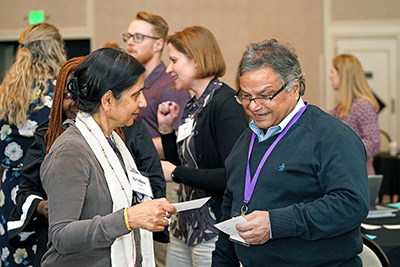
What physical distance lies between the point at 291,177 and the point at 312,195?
3.8 inches

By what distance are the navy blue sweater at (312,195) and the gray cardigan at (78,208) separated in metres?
0.52

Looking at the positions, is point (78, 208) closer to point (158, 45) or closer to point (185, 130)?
point (185, 130)

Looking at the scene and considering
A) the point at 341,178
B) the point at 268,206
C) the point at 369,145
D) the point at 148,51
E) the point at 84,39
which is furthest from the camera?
the point at 84,39

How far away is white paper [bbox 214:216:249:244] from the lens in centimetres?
190

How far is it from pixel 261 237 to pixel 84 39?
7.22 metres

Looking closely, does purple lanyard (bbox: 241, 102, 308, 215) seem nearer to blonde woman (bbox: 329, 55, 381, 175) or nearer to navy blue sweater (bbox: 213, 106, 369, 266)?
navy blue sweater (bbox: 213, 106, 369, 266)

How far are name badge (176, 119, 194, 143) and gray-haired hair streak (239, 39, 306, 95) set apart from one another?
830mm

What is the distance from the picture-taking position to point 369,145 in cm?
458

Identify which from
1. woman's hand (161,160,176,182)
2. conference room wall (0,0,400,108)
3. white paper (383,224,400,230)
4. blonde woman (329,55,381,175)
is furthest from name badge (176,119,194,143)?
conference room wall (0,0,400,108)

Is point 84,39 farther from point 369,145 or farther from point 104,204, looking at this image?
point 104,204

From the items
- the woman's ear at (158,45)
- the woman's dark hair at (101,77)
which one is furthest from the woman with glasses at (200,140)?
the woman's ear at (158,45)

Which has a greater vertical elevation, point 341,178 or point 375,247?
point 341,178

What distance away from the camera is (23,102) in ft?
9.71

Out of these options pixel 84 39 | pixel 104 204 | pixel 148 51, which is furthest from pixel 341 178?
pixel 84 39
